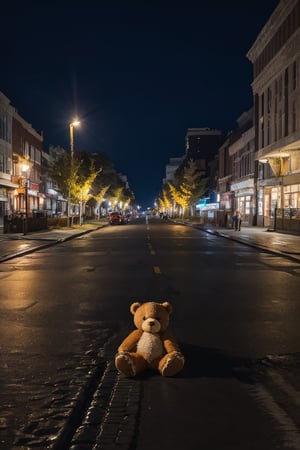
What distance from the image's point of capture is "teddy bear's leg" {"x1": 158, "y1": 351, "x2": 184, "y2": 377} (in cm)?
545

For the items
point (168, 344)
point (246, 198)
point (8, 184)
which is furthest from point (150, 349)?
point (246, 198)

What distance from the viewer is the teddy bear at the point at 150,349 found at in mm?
5457

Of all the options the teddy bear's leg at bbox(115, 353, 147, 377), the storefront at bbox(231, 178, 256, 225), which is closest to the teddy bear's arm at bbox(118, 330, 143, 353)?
the teddy bear's leg at bbox(115, 353, 147, 377)

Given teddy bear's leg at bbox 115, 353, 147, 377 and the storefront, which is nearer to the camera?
teddy bear's leg at bbox 115, 353, 147, 377

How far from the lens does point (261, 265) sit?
58.4 ft

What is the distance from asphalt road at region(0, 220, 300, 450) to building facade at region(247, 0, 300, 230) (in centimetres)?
2803

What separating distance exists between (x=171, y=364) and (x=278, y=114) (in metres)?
43.8

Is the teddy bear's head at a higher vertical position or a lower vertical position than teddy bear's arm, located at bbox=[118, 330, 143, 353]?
higher

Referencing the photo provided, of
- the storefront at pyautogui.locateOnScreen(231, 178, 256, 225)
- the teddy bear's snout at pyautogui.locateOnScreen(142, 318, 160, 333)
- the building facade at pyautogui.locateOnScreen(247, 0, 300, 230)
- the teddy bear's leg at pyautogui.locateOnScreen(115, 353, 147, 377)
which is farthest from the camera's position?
the storefront at pyautogui.locateOnScreen(231, 178, 256, 225)

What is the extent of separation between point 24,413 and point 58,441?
0.70 meters

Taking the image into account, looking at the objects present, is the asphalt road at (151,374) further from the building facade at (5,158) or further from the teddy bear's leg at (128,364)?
the building facade at (5,158)

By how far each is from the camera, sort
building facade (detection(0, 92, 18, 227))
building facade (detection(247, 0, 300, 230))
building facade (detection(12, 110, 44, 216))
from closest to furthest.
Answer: building facade (detection(247, 0, 300, 230)) < building facade (detection(0, 92, 18, 227)) < building facade (detection(12, 110, 44, 216))

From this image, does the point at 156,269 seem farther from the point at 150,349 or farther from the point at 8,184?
the point at 8,184

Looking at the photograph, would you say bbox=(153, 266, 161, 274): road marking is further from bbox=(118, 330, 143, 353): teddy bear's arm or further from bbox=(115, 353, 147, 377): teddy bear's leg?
bbox=(115, 353, 147, 377): teddy bear's leg
